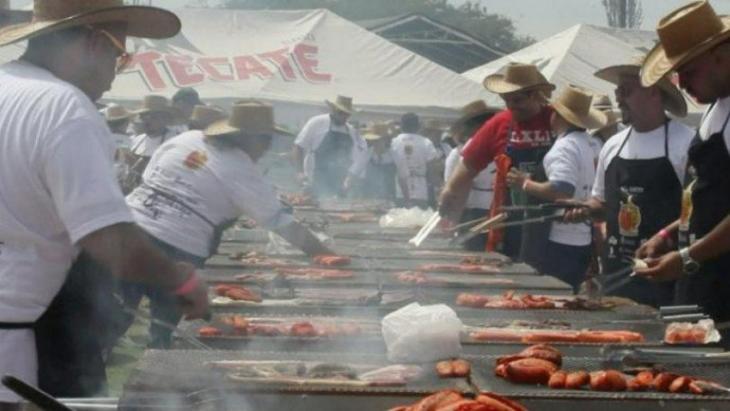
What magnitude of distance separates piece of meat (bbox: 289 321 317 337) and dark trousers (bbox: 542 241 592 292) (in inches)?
184

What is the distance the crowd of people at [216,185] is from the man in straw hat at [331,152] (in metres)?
3.34

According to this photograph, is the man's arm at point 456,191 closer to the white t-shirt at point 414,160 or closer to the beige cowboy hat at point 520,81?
the beige cowboy hat at point 520,81

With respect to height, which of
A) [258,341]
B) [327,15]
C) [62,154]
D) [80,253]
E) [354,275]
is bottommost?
[327,15]

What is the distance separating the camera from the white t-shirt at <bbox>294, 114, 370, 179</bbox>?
62.7ft

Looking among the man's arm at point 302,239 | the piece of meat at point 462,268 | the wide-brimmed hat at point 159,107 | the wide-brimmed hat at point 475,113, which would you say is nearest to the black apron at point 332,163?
the wide-brimmed hat at point 159,107

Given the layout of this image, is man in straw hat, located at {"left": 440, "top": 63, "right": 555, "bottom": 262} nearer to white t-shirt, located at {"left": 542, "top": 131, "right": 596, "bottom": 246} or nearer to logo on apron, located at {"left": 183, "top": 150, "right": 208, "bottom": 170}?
white t-shirt, located at {"left": 542, "top": 131, "right": 596, "bottom": 246}

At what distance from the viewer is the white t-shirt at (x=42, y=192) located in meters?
3.98

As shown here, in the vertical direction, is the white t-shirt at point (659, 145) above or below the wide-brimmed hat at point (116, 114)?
above

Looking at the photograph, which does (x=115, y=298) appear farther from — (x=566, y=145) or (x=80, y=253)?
(x=566, y=145)

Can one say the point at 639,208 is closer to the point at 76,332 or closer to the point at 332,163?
the point at 76,332

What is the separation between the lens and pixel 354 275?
821 centimetres

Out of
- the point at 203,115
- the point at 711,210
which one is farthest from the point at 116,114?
the point at 711,210

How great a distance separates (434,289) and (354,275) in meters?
0.76

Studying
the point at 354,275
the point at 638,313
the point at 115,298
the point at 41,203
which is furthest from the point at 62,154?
the point at 354,275
